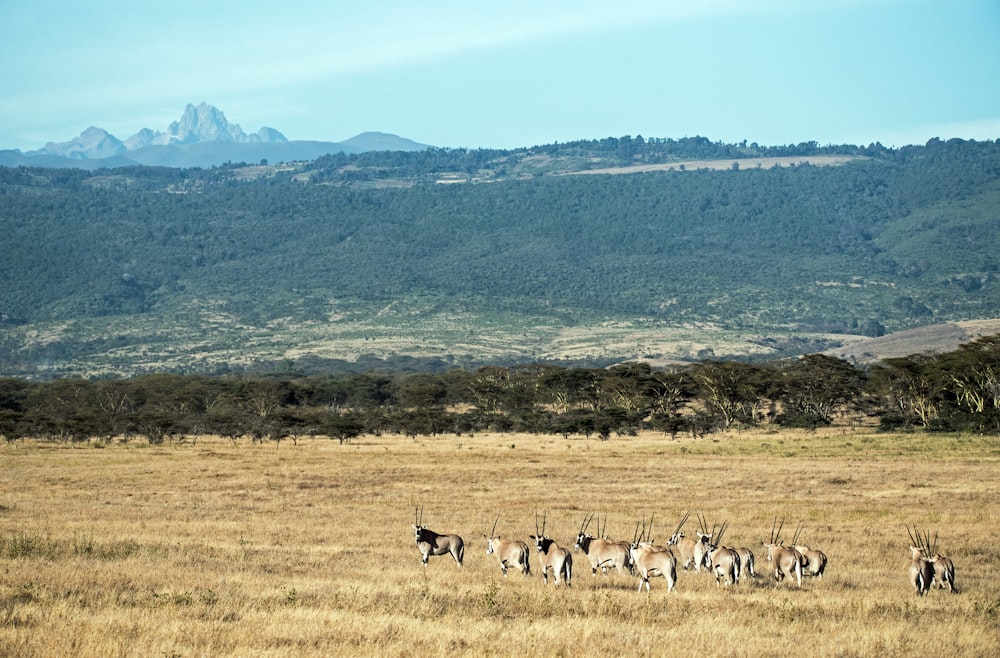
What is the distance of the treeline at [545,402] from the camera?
181 ft

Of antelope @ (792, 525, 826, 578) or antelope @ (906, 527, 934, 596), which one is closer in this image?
antelope @ (906, 527, 934, 596)

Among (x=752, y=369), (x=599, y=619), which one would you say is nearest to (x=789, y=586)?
(x=599, y=619)

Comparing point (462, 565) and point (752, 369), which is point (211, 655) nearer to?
point (462, 565)

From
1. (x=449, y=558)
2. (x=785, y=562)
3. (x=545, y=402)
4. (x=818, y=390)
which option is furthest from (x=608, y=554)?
(x=545, y=402)

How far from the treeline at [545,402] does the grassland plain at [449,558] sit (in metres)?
15.1

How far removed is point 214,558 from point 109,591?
399 cm

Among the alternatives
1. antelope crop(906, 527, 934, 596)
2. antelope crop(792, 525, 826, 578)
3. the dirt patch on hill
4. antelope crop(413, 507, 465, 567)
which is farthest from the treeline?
the dirt patch on hill

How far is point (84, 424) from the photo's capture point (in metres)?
53.2

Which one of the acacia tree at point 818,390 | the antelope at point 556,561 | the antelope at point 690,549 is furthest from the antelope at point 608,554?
the acacia tree at point 818,390

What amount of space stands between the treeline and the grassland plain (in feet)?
49.4

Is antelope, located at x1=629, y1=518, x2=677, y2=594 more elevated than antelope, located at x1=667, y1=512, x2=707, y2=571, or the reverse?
antelope, located at x1=629, y1=518, x2=677, y2=594

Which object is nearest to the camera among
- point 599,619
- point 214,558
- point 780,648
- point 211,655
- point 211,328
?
point 211,655

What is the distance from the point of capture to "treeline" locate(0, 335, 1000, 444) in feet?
181

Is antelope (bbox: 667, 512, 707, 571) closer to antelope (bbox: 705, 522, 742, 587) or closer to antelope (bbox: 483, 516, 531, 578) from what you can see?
antelope (bbox: 705, 522, 742, 587)
